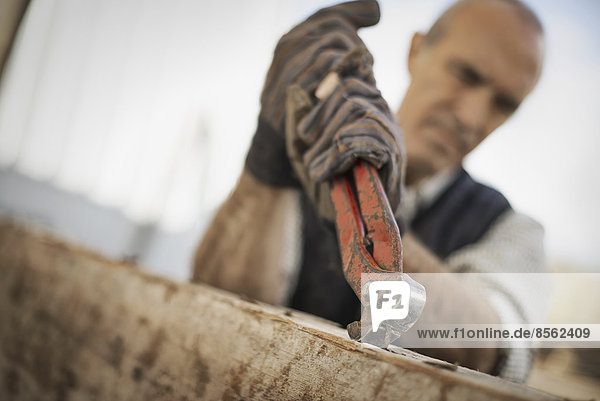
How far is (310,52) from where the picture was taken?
1.84ft

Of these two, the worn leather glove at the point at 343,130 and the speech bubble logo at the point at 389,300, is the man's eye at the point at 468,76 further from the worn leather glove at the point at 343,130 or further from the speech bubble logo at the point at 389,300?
the speech bubble logo at the point at 389,300

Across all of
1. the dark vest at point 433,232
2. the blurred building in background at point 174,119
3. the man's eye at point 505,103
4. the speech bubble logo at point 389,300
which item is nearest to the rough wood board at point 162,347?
the speech bubble logo at point 389,300

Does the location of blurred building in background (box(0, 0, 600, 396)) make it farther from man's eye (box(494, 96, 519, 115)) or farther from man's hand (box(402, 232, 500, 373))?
man's hand (box(402, 232, 500, 373))

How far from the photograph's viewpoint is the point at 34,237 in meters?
1.03

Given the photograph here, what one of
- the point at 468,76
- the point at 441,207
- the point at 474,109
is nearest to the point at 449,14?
the point at 468,76

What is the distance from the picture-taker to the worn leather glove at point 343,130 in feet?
1.48

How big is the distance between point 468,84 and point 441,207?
1.42 ft

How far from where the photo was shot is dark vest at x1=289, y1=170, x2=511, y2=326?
1116 millimetres

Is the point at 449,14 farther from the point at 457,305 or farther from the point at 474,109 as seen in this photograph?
the point at 457,305

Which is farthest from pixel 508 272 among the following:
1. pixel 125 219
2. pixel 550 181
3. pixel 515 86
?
pixel 125 219

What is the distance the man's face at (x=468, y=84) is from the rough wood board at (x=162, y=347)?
59cm

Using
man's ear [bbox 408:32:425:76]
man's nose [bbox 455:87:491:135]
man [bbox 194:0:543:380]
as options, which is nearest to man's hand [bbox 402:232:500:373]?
man [bbox 194:0:543:380]

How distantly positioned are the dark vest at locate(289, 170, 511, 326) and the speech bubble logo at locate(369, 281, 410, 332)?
2.32ft

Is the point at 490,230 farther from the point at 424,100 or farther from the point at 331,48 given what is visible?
the point at 331,48
